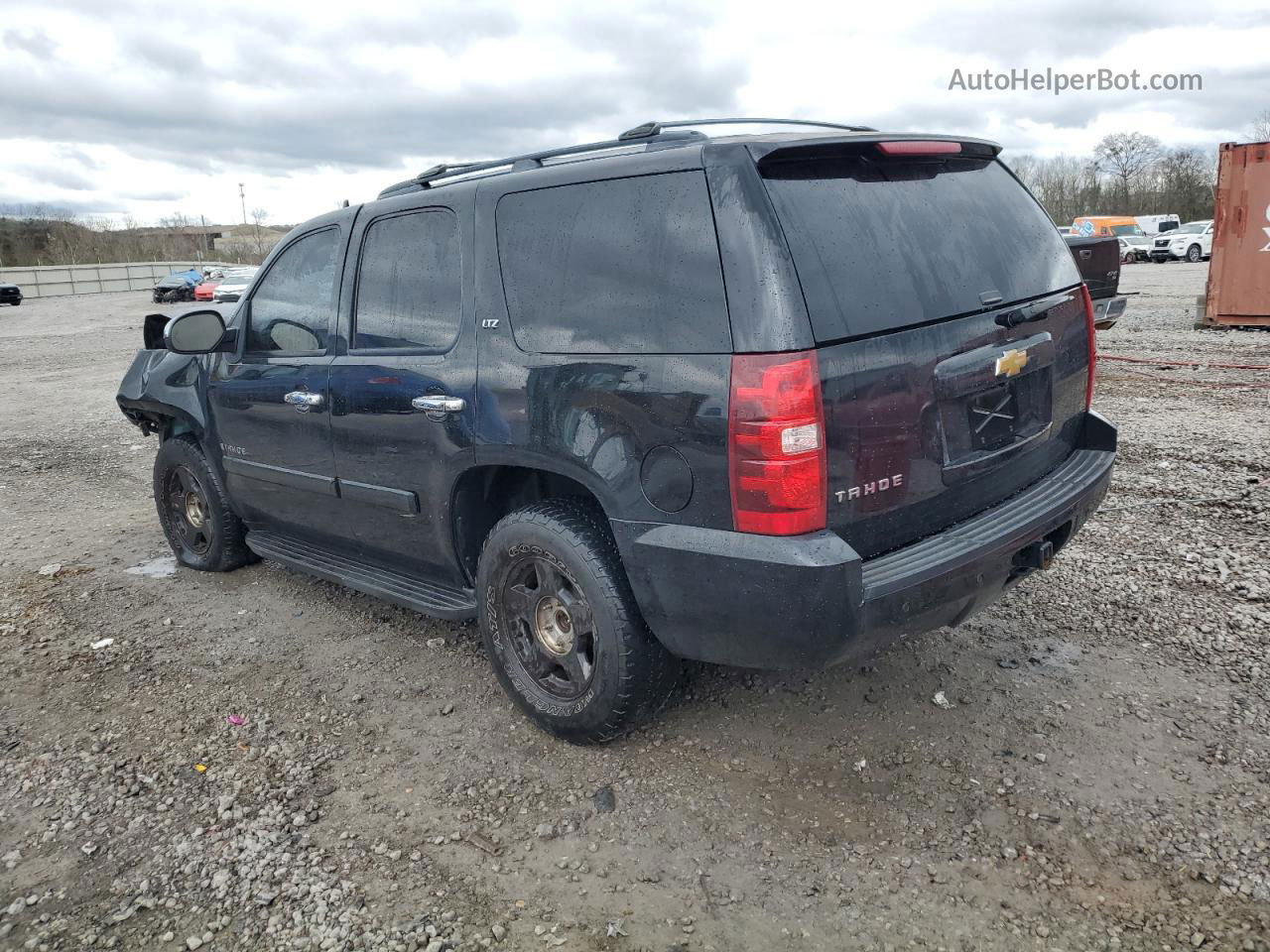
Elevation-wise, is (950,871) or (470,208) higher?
(470,208)

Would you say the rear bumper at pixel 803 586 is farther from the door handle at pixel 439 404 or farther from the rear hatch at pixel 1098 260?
the rear hatch at pixel 1098 260

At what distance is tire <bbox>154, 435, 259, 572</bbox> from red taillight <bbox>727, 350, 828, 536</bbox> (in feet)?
11.0

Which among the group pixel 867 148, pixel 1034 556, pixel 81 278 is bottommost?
pixel 1034 556

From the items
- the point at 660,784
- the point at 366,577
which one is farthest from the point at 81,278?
the point at 660,784

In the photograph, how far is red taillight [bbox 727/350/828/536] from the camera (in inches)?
98.7

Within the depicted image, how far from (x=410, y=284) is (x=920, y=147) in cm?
188

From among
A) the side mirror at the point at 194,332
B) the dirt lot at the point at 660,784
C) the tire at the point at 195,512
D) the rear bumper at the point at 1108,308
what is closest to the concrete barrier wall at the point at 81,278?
the rear bumper at the point at 1108,308

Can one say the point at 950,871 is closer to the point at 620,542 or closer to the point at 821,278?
the point at 620,542

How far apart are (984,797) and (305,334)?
10.4 feet

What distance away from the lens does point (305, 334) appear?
4137 mm

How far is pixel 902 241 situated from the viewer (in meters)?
2.86

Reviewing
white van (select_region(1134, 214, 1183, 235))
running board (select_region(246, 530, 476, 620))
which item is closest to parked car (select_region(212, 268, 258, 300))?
running board (select_region(246, 530, 476, 620))

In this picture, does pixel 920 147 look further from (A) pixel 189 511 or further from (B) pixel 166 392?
(A) pixel 189 511

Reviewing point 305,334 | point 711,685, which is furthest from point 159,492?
point 711,685
